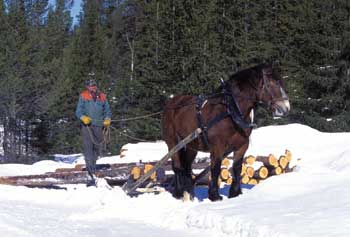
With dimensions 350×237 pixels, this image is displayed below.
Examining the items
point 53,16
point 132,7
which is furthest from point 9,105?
point 132,7

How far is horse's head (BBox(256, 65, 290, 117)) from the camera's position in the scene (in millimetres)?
7695

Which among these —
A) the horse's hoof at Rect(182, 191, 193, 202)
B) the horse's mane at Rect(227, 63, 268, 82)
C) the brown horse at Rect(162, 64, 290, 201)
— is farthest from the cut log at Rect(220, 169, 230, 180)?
the horse's mane at Rect(227, 63, 268, 82)

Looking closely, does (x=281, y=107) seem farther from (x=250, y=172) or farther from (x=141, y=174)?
(x=141, y=174)

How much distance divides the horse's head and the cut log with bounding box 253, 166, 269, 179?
3.34m

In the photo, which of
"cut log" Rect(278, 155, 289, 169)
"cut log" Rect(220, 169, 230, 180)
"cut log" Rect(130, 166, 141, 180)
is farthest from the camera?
"cut log" Rect(278, 155, 289, 169)

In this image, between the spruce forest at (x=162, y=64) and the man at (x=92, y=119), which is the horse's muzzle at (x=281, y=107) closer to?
the man at (x=92, y=119)

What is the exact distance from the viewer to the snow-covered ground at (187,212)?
5773 mm

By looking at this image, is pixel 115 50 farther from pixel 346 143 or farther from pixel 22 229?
pixel 22 229

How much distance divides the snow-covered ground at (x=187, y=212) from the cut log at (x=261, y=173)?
8.13 feet

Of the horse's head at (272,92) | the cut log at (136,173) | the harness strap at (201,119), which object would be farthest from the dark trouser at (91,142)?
the horse's head at (272,92)

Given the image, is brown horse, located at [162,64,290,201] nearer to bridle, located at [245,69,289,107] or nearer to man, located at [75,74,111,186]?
bridle, located at [245,69,289,107]

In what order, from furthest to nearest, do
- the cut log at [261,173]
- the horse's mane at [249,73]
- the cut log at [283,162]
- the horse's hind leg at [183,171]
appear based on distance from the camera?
the cut log at [283,162], the cut log at [261,173], the horse's hind leg at [183,171], the horse's mane at [249,73]

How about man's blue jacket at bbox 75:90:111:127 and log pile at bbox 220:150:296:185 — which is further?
log pile at bbox 220:150:296:185

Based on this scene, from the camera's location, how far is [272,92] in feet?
25.6
